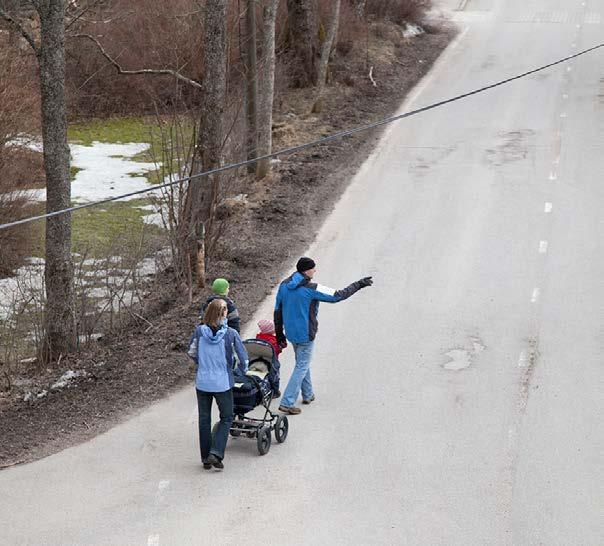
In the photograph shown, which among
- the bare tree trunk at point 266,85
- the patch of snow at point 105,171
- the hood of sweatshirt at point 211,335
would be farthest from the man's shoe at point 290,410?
the patch of snow at point 105,171

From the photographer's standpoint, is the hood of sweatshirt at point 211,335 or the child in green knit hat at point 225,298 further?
the child in green knit hat at point 225,298

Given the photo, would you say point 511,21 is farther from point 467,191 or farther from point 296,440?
point 296,440

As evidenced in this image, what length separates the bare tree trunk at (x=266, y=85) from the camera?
71.8 ft

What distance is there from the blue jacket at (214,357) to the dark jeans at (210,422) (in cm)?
11

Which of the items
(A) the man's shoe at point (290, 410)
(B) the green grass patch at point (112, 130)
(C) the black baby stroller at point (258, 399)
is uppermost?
(C) the black baby stroller at point (258, 399)

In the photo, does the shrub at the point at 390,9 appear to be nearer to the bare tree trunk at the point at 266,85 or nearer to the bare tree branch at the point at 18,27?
the bare tree trunk at the point at 266,85

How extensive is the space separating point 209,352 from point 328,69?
20.9m

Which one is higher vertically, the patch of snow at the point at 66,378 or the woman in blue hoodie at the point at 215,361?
the woman in blue hoodie at the point at 215,361

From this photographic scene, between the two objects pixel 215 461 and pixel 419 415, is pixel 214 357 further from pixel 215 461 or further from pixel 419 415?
pixel 419 415

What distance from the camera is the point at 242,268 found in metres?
16.7

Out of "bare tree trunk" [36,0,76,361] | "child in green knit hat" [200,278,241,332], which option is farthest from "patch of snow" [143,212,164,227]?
"child in green knit hat" [200,278,241,332]

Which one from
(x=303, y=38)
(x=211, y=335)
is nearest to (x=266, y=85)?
(x=303, y=38)

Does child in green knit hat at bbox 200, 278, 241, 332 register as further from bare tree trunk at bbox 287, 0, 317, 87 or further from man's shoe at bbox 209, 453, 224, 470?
bare tree trunk at bbox 287, 0, 317, 87

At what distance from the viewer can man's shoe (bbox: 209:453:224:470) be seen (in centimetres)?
1023
